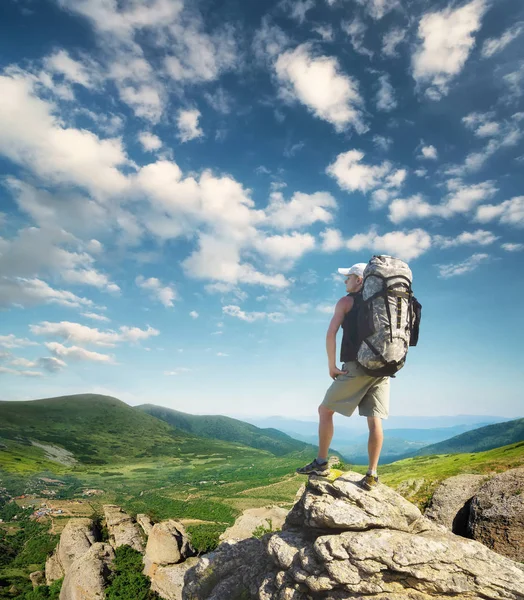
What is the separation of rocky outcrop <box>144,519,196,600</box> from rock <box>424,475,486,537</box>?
2954cm

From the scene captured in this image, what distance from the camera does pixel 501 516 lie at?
17.5 meters

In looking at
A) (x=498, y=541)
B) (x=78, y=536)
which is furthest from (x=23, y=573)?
(x=498, y=541)

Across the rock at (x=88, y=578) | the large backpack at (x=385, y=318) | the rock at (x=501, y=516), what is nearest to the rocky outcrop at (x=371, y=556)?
the large backpack at (x=385, y=318)

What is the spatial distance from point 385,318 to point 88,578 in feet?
181

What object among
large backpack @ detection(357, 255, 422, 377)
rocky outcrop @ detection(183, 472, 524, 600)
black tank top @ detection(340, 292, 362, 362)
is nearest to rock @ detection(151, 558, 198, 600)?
rocky outcrop @ detection(183, 472, 524, 600)

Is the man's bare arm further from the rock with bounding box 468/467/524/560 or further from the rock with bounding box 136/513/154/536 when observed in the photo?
the rock with bounding box 136/513/154/536

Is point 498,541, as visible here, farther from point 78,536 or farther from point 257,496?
point 257,496

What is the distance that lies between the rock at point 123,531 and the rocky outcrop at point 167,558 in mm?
16955

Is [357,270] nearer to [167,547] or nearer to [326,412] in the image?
[326,412]

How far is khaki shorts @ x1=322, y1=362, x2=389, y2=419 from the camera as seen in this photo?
34.6ft

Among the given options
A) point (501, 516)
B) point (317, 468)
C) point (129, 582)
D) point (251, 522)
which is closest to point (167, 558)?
point (129, 582)

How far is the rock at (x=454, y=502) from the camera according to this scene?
20.5m

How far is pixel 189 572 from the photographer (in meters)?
18.8

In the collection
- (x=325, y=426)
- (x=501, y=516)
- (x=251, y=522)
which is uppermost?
(x=325, y=426)
